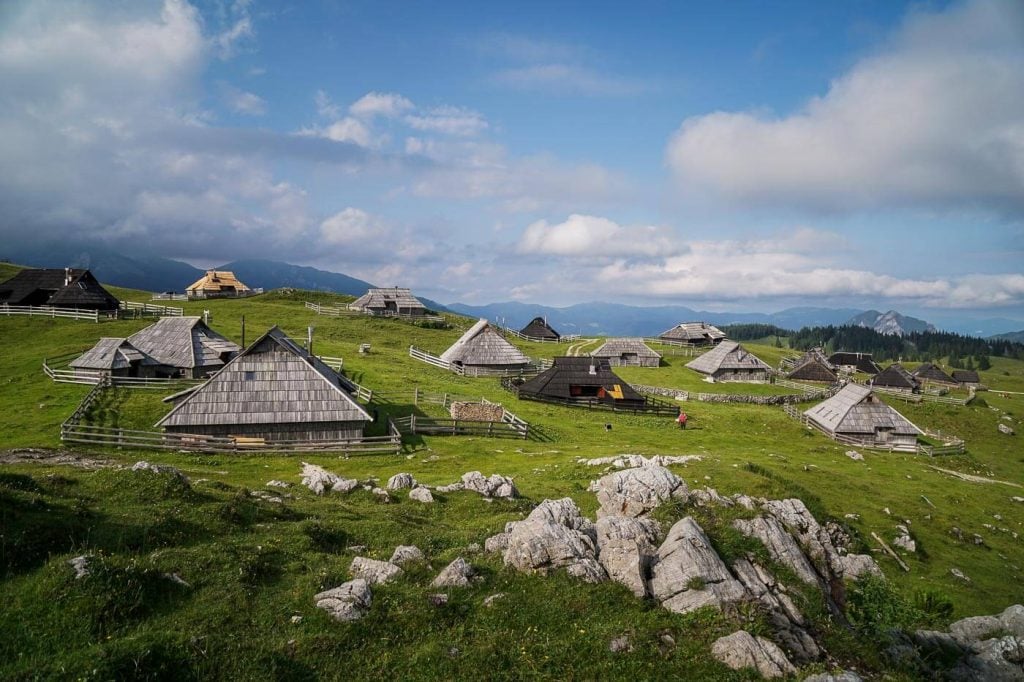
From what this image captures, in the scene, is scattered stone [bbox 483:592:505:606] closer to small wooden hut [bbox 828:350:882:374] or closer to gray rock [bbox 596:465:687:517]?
gray rock [bbox 596:465:687:517]

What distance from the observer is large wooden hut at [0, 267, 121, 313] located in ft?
206

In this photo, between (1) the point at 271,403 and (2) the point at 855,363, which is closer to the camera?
(1) the point at 271,403

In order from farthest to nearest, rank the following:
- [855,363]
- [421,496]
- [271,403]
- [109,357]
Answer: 1. [855,363]
2. [109,357]
3. [271,403]
4. [421,496]

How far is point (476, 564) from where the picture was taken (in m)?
13.1

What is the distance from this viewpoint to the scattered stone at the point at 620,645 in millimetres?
10398

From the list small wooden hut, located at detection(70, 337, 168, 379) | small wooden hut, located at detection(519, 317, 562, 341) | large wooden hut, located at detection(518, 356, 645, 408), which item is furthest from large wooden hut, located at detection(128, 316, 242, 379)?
small wooden hut, located at detection(519, 317, 562, 341)

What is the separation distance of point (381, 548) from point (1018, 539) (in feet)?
98.0

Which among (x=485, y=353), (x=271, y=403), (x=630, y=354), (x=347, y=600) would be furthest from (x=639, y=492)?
(x=630, y=354)

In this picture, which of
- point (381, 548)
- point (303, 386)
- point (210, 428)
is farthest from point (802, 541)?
point (210, 428)

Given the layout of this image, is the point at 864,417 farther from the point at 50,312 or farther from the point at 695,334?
the point at 50,312

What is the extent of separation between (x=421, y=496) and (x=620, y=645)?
10.8 meters

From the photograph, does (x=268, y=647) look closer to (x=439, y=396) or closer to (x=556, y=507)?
(x=556, y=507)

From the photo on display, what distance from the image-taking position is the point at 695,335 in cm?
9944

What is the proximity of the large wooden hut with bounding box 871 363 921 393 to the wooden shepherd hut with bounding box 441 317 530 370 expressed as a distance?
54342 millimetres
